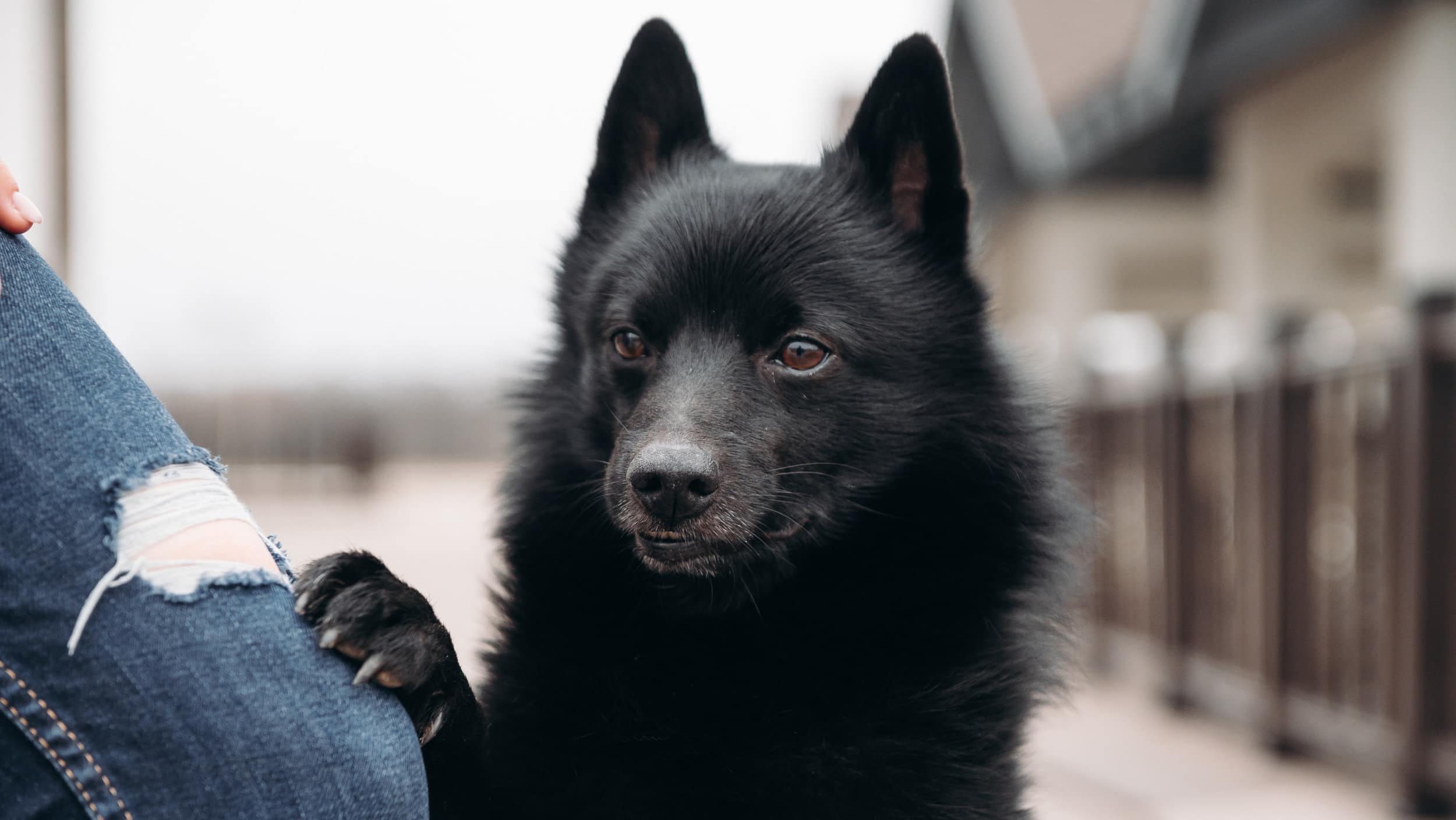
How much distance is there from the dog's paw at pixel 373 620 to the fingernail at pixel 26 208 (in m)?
0.43

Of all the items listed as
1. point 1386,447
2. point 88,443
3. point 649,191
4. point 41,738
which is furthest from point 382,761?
point 1386,447

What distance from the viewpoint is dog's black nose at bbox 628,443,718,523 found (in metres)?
1.52

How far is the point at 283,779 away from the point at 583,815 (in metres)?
0.52

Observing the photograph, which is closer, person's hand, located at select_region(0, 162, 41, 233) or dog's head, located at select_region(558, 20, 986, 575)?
person's hand, located at select_region(0, 162, 41, 233)

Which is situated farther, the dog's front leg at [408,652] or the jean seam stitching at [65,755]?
the dog's front leg at [408,652]

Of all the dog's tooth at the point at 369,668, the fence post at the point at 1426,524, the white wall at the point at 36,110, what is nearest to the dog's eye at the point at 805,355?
the dog's tooth at the point at 369,668

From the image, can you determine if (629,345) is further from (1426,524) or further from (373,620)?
(1426,524)

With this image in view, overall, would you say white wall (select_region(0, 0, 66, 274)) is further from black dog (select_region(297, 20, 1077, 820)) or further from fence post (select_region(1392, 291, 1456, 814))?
fence post (select_region(1392, 291, 1456, 814))

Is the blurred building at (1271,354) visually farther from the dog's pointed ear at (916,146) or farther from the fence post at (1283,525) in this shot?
the dog's pointed ear at (916,146)

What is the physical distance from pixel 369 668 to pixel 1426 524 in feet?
10.7

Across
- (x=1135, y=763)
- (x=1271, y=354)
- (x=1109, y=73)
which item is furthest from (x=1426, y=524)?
(x=1109, y=73)

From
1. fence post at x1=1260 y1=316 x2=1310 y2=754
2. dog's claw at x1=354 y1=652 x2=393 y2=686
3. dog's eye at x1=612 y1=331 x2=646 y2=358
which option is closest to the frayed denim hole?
dog's claw at x1=354 y1=652 x2=393 y2=686

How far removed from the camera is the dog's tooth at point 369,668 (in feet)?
3.66

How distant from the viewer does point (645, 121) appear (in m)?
2.11
